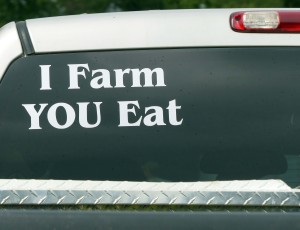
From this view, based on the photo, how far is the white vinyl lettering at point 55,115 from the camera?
370cm

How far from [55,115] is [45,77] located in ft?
0.49

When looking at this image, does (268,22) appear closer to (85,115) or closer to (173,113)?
(173,113)

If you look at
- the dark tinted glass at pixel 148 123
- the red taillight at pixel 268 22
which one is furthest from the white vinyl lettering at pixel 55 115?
the red taillight at pixel 268 22

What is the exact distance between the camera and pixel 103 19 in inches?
154

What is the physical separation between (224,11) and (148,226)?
885mm

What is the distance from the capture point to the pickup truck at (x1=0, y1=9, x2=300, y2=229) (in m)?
3.59

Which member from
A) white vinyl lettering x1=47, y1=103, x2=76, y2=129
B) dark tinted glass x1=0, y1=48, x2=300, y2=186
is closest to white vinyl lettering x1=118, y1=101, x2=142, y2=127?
dark tinted glass x1=0, y1=48, x2=300, y2=186

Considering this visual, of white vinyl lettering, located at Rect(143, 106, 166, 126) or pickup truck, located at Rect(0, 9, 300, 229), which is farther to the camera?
white vinyl lettering, located at Rect(143, 106, 166, 126)

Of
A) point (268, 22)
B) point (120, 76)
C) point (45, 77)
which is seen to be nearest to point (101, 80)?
point (120, 76)

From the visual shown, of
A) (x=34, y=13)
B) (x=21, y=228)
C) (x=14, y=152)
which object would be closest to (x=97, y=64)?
(x=14, y=152)

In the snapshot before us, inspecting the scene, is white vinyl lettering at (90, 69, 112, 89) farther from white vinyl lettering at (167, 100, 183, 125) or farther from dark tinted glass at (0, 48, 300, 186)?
white vinyl lettering at (167, 100, 183, 125)

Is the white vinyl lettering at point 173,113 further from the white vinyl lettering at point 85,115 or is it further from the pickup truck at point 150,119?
the white vinyl lettering at point 85,115

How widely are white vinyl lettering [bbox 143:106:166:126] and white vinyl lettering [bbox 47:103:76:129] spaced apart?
→ 0.76 feet

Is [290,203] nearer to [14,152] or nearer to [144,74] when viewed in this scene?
[144,74]
